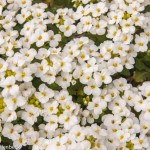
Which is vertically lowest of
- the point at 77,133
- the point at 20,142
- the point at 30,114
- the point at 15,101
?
the point at 20,142

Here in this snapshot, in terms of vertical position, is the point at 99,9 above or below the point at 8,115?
above

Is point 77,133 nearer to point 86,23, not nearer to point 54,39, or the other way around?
point 54,39

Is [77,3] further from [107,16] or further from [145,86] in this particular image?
[145,86]

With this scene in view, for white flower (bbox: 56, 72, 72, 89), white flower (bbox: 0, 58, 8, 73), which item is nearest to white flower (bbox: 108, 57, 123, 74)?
white flower (bbox: 56, 72, 72, 89)

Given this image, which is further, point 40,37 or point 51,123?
point 40,37

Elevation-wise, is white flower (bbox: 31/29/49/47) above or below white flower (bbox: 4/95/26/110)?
above

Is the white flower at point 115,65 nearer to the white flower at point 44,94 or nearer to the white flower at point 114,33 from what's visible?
the white flower at point 114,33

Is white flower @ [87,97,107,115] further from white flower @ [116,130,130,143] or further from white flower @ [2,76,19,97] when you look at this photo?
white flower @ [2,76,19,97]

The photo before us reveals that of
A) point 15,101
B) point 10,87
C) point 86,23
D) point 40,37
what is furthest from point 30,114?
point 86,23
